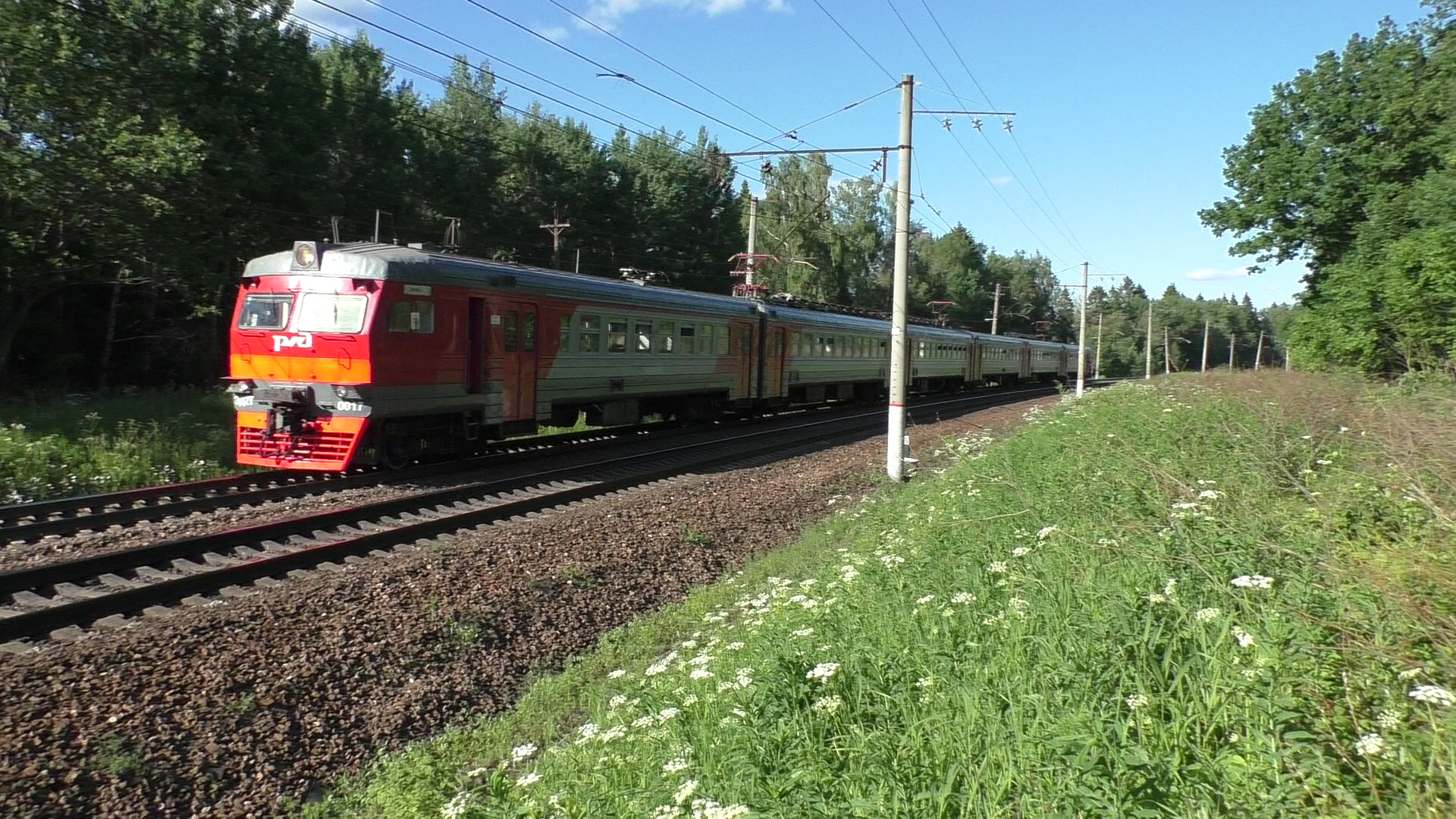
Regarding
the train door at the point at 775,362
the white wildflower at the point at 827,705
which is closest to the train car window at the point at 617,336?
the train door at the point at 775,362

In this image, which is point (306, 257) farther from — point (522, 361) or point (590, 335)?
point (590, 335)

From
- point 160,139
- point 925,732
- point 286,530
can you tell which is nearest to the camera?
point 925,732

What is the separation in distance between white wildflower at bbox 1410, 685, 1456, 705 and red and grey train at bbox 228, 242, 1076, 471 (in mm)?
10544

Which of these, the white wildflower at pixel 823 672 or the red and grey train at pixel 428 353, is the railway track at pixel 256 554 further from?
the white wildflower at pixel 823 672

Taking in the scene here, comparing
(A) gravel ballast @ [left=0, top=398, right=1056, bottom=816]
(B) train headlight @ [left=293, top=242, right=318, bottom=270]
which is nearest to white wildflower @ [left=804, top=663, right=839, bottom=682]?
(A) gravel ballast @ [left=0, top=398, right=1056, bottom=816]

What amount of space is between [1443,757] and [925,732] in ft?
5.13

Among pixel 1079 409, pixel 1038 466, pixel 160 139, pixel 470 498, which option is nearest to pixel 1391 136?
pixel 1079 409

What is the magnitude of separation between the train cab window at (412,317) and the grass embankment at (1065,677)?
6215mm

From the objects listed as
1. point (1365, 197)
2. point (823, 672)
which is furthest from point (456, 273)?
point (1365, 197)

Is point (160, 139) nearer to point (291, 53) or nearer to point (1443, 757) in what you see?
point (291, 53)

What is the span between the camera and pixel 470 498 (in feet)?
36.0

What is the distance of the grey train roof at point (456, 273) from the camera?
1136 centimetres

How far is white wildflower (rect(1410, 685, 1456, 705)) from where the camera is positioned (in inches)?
103

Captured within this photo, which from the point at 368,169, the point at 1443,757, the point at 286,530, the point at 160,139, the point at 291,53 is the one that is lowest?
the point at 286,530
